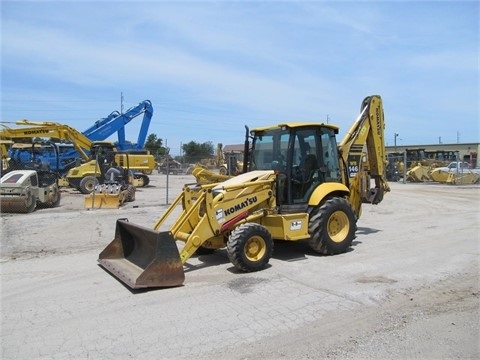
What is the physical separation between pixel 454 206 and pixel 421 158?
19654 millimetres

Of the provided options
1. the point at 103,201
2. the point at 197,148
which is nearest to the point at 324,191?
the point at 103,201

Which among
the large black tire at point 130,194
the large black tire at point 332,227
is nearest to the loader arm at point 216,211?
the large black tire at point 332,227

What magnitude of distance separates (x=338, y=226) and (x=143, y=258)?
3.78 metres

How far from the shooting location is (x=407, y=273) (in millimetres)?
7066

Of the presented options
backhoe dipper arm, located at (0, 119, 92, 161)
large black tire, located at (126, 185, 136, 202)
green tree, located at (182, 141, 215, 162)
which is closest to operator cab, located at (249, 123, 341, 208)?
large black tire, located at (126, 185, 136, 202)

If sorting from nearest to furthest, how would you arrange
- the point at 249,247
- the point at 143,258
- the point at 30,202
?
the point at 143,258 < the point at 249,247 < the point at 30,202

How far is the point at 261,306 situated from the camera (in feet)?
18.5

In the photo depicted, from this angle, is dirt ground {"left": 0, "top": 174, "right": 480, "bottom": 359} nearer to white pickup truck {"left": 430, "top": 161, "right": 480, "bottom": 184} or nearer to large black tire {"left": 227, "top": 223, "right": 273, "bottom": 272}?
large black tire {"left": 227, "top": 223, "right": 273, "bottom": 272}

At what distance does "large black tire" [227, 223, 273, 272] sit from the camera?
279 inches

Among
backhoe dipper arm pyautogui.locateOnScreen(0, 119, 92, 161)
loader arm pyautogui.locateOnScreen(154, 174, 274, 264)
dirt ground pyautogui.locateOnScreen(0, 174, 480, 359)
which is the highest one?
backhoe dipper arm pyautogui.locateOnScreen(0, 119, 92, 161)

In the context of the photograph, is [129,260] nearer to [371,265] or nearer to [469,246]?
[371,265]

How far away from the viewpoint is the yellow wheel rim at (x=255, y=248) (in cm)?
731

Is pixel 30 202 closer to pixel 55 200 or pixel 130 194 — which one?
pixel 55 200

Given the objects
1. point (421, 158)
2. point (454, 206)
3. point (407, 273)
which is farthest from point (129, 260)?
point (421, 158)
